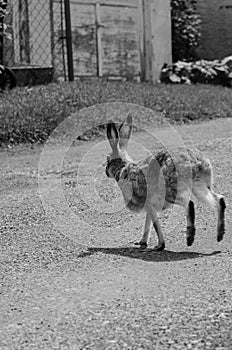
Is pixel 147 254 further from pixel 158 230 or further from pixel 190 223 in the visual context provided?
pixel 190 223

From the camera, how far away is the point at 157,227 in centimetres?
548

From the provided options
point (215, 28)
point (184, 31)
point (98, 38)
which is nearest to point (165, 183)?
point (98, 38)

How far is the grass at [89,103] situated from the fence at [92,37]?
1.20 meters

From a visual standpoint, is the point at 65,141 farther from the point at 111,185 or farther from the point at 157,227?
A: the point at 157,227

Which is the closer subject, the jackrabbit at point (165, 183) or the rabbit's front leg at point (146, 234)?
the jackrabbit at point (165, 183)

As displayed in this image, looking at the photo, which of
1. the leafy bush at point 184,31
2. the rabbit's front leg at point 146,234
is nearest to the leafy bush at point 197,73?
the leafy bush at point 184,31

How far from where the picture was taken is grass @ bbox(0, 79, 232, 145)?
442 inches

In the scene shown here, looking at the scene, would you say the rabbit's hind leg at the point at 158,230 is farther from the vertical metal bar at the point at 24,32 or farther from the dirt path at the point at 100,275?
the vertical metal bar at the point at 24,32

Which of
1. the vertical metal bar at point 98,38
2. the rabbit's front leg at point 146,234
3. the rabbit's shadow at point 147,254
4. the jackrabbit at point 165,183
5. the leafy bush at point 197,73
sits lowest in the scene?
the rabbit's shadow at point 147,254

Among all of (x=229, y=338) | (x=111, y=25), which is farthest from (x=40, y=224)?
(x=111, y=25)

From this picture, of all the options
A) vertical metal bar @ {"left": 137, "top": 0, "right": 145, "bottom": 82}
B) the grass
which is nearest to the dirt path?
the grass

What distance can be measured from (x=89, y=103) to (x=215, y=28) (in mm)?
10773

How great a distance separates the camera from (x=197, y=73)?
704 inches

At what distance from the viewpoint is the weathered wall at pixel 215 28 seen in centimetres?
2233
